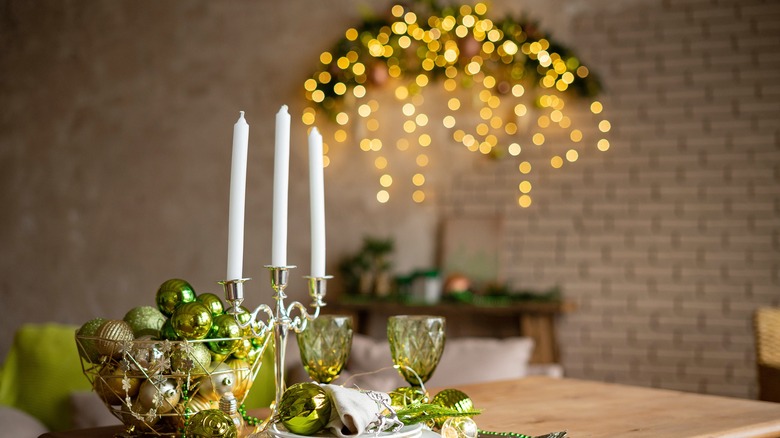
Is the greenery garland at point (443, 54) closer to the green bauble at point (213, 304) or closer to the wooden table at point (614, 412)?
the wooden table at point (614, 412)

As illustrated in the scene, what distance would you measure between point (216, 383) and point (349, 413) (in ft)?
0.72

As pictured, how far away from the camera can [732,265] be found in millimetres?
4121

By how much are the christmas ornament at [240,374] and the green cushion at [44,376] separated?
1213 millimetres

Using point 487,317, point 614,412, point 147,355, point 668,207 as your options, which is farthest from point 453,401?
point 668,207

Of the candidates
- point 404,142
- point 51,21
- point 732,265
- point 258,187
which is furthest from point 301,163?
point 732,265

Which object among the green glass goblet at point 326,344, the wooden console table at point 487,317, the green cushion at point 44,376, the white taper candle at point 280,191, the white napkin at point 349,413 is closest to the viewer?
the white napkin at point 349,413

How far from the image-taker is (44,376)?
2.28 metres

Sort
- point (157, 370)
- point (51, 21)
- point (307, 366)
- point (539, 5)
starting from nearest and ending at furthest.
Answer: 1. point (157, 370)
2. point (307, 366)
3. point (539, 5)
4. point (51, 21)

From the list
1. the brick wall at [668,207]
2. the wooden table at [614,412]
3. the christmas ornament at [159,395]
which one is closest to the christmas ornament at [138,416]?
the christmas ornament at [159,395]

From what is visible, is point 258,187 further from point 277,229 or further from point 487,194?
point 277,229

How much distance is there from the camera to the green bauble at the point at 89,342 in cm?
115

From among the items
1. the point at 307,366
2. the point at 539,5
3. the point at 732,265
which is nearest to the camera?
the point at 307,366

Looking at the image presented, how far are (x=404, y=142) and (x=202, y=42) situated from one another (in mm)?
1282

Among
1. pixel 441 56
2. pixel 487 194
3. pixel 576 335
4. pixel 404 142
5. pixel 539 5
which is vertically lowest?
pixel 576 335
